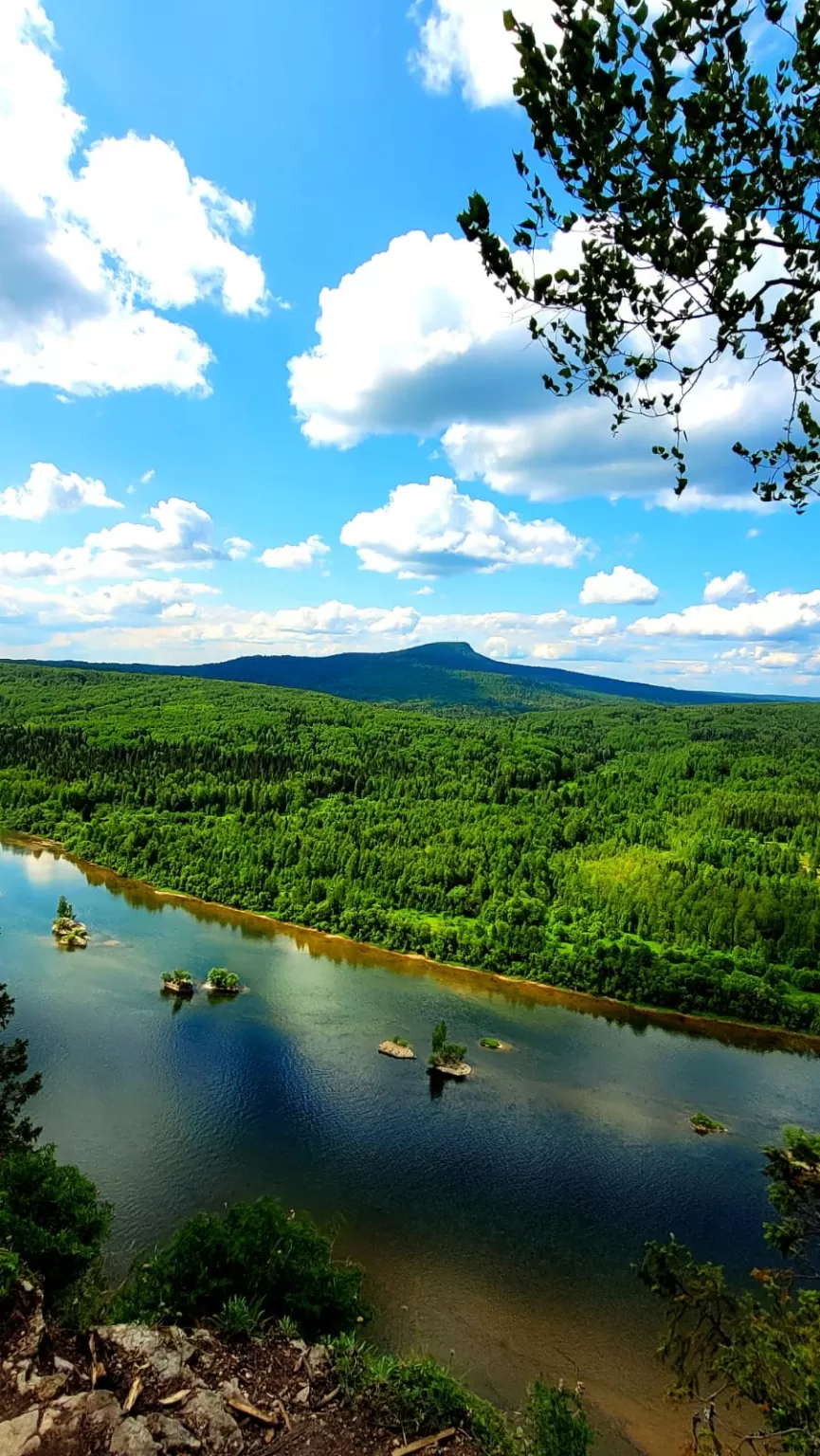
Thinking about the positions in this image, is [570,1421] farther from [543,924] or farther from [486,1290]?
[543,924]

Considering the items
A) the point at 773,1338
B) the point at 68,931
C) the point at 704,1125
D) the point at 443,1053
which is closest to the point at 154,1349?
the point at 773,1338

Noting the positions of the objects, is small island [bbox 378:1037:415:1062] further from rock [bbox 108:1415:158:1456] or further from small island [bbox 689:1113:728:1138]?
rock [bbox 108:1415:158:1456]

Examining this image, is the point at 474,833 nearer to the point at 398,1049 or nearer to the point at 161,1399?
the point at 398,1049

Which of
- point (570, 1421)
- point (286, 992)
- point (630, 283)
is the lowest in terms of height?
point (286, 992)

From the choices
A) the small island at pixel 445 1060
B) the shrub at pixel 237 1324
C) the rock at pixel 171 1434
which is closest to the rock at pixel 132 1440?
the rock at pixel 171 1434

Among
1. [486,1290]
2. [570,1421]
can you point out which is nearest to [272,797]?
[486,1290]

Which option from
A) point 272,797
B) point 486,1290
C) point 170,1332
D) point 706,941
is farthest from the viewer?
point 272,797

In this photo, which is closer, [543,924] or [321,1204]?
[321,1204]
